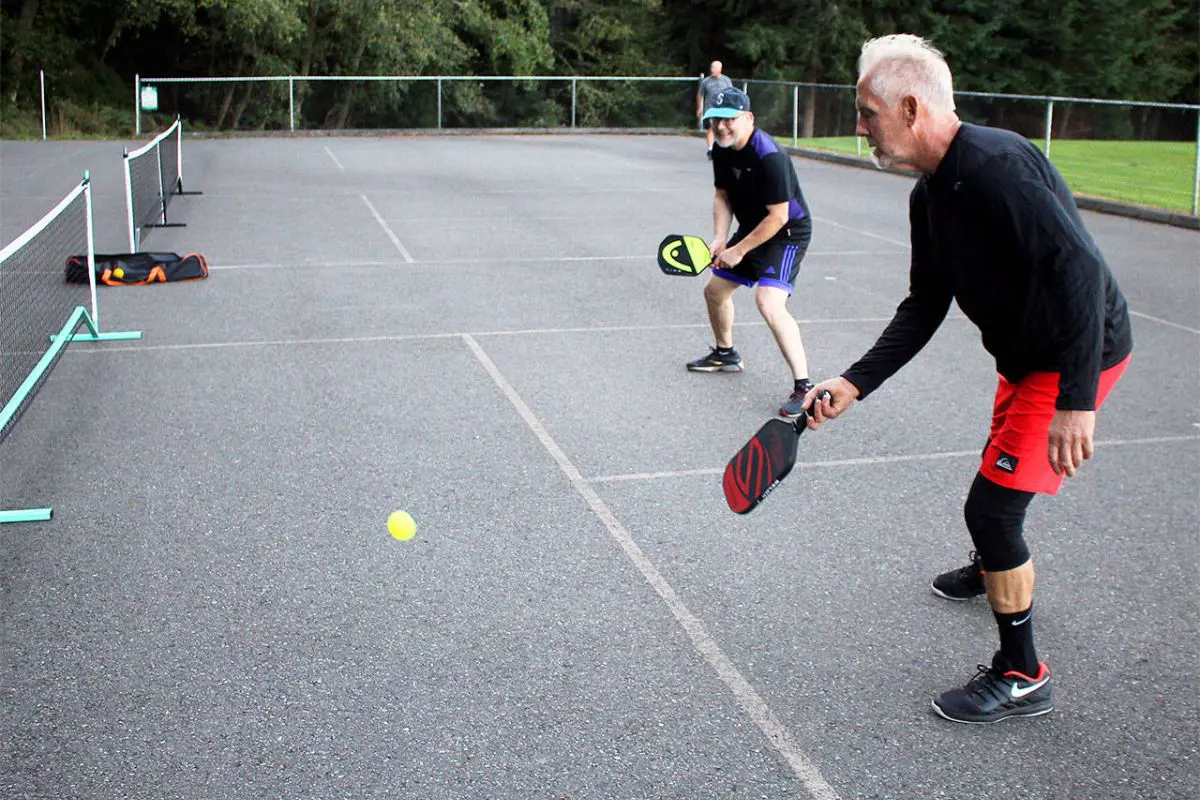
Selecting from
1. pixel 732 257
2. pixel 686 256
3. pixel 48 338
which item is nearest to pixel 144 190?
pixel 48 338

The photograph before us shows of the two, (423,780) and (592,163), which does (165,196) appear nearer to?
(592,163)

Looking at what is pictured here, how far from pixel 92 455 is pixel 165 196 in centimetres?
1122

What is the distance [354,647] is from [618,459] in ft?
8.38

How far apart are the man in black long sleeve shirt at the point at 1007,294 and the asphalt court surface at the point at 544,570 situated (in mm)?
438

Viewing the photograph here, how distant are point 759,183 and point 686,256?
0.66 meters

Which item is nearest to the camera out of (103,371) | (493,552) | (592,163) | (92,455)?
(493,552)

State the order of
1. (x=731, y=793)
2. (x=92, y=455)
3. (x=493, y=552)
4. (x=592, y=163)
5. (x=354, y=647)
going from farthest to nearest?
(x=592, y=163) < (x=92, y=455) < (x=493, y=552) < (x=354, y=647) < (x=731, y=793)

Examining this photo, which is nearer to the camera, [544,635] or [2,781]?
[2,781]

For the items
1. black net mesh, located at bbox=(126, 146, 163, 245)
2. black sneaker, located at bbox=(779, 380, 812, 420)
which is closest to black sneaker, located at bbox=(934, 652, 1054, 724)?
black sneaker, located at bbox=(779, 380, 812, 420)

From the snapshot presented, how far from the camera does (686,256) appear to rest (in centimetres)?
817

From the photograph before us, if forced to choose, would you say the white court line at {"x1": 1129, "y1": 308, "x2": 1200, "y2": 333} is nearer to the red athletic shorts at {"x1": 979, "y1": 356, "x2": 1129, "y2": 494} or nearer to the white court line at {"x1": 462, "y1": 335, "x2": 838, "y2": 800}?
the white court line at {"x1": 462, "y1": 335, "x2": 838, "y2": 800}

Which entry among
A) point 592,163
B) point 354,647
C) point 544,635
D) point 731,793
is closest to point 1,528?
point 354,647

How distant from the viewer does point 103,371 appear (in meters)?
8.91

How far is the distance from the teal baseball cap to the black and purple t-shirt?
0.31 m
